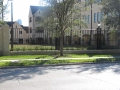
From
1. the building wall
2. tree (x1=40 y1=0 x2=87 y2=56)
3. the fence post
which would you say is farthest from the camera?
the building wall

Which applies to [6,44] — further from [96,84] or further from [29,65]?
[96,84]

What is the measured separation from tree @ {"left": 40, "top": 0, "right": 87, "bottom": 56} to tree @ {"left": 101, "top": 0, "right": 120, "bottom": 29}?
3601 millimetres

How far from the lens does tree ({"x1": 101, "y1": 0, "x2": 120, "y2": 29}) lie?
66.9ft

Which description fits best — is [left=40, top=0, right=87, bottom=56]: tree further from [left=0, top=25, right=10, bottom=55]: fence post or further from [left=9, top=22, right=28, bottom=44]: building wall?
[left=9, top=22, right=28, bottom=44]: building wall

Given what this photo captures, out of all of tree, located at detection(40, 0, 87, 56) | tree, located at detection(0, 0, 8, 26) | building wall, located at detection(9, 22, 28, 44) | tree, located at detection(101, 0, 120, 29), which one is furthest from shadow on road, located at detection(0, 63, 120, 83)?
building wall, located at detection(9, 22, 28, 44)

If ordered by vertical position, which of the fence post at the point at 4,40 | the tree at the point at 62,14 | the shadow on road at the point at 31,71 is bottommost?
the shadow on road at the point at 31,71

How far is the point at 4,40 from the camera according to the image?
760 inches

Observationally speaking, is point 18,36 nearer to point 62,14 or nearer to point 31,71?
point 62,14

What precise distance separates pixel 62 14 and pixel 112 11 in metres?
5.34

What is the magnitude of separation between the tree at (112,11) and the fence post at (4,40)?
971 centimetres

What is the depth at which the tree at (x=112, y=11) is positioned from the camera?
20406 mm

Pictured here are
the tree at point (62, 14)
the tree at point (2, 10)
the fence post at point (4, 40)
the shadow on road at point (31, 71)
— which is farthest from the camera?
the fence post at point (4, 40)

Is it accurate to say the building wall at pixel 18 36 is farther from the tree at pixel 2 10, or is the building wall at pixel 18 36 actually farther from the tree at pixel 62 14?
the tree at pixel 2 10

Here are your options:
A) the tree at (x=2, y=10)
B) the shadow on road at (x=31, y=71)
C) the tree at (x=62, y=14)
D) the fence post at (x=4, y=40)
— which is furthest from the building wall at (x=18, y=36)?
the shadow on road at (x=31, y=71)
